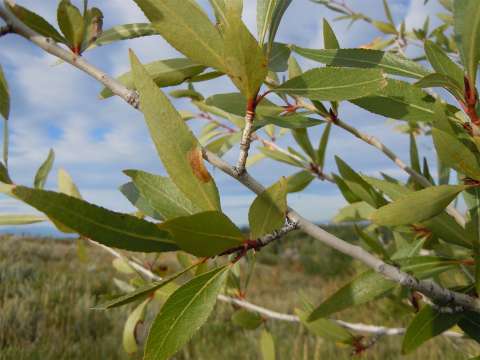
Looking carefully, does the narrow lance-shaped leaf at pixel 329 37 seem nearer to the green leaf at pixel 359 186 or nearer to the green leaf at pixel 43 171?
the green leaf at pixel 359 186

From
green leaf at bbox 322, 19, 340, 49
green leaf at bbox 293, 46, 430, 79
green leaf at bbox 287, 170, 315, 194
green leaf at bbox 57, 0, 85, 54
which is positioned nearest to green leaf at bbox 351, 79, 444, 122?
green leaf at bbox 293, 46, 430, 79

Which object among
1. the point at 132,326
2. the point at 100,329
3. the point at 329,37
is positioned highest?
the point at 329,37

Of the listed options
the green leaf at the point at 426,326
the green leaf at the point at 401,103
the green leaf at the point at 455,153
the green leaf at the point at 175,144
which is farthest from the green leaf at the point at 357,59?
the green leaf at the point at 426,326

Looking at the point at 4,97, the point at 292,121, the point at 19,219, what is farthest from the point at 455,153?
the point at 19,219

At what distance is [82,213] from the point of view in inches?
13.4

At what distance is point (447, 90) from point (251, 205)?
12.1 inches

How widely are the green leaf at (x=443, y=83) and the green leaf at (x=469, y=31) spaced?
0.06 feet

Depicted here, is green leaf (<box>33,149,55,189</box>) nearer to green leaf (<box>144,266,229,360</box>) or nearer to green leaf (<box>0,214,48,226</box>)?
green leaf (<box>0,214,48,226</box>)

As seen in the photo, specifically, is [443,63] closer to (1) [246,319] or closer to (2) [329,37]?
(2) [329,37]

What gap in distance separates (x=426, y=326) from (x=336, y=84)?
Result: 43 cm

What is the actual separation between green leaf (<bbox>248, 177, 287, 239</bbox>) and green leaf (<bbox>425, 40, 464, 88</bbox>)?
27cm

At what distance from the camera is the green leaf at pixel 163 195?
430 millimetres

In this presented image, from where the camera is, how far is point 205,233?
0.37 meters

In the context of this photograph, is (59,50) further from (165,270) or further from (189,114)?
(165,270)
